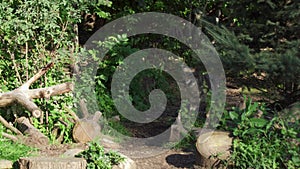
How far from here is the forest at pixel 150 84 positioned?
6.14 m

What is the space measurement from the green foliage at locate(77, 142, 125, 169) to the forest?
0.01m

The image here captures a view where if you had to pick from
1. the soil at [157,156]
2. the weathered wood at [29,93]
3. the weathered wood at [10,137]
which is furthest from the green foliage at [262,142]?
the weathered wood at [10,137]

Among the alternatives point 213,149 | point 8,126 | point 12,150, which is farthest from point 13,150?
point 213,149

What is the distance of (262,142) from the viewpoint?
609cm

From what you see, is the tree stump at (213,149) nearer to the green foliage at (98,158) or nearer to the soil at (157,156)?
the soil at (157,156)

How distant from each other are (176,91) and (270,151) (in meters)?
5.21

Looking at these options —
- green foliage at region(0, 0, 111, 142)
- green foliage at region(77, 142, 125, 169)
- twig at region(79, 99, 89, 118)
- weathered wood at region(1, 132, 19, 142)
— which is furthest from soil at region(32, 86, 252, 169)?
twig at region(79, 99, 89, 118)

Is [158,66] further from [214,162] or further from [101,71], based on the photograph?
[214,162]

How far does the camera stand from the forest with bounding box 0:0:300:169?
242 inches

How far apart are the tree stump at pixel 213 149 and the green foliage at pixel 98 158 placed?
1.04 metres

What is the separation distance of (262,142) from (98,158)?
2.04 m

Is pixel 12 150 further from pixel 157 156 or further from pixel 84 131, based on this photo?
pixel 157 156

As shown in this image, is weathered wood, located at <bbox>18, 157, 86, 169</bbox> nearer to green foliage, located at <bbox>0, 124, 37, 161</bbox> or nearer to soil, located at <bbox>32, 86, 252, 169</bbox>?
green foliage, located at <bbox>0, 124, 37, 161</bbox>

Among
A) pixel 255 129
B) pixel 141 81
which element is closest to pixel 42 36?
pixel 141 81
